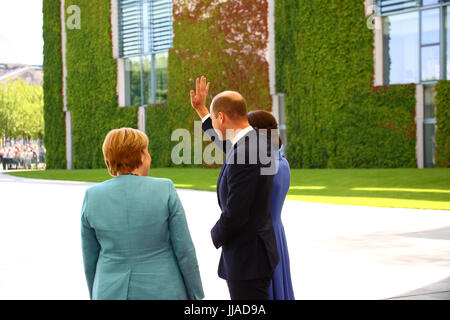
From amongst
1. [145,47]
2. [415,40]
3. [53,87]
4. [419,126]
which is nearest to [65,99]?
[53,87]

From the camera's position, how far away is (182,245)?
10.2 feet

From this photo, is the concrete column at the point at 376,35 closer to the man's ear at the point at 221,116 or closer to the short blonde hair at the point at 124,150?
the man's ear at the point at 221,116

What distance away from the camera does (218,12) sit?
85.2 feet

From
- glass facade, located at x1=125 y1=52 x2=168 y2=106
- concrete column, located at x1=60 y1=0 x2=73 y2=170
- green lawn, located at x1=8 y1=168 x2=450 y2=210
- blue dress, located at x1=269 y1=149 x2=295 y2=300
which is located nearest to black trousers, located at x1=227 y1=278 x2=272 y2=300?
blue dress, located at x1=269 y1=149 x2=295 y2=300

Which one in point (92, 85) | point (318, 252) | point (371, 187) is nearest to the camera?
point (318, 252)

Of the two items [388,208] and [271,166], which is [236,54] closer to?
[388,208]

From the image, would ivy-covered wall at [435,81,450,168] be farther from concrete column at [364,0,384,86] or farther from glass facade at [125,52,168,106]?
glass facade at [125,52,168,106]

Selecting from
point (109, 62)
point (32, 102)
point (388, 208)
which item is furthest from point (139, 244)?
point (32, 102)

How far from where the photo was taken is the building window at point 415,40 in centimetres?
1983

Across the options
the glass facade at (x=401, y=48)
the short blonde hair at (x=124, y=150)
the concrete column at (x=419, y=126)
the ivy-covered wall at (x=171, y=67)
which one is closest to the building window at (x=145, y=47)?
the ivy-covered wall at (x=171, y=67)

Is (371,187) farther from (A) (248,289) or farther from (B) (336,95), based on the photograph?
(A) (248,289)

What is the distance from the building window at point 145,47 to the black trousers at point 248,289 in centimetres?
2616

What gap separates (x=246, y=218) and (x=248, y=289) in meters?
0.40

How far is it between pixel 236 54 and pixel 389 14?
21.7 feet
